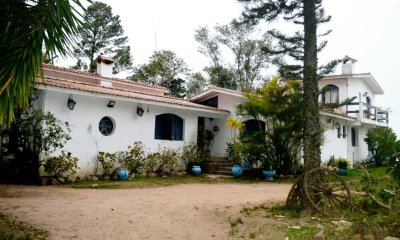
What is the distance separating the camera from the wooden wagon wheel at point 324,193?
258 inches

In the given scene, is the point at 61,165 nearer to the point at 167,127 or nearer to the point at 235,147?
the point at 167,127

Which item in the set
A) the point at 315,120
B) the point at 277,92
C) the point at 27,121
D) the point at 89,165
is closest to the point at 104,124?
the point at 89,165

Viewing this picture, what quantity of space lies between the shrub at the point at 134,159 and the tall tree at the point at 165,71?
19814mm

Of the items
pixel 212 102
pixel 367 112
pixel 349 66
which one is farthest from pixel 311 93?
pixel 349 66

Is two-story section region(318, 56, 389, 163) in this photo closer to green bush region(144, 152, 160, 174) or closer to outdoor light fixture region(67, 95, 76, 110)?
green bush region(144, 152, 160, 174)

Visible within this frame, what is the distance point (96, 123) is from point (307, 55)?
832 cm

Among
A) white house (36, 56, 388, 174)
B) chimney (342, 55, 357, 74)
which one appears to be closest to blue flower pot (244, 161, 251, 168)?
white house (36, 56, 388, 174)

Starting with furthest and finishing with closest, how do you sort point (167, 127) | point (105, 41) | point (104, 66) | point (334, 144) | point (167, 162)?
point (105, 41), point (104, 66), point (334, 144), point (167, 127), point (167, 162)

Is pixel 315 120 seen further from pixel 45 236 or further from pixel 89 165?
pixel 89 165

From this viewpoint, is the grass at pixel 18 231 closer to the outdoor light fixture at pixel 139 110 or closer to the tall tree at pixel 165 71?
the outdoor light fixture at pixel 139 110

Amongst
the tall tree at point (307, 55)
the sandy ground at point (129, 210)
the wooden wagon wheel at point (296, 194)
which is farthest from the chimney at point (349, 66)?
the wooden wagon wheel at point (296, 194)

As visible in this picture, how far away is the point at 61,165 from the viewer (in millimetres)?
10711

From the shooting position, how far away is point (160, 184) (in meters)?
11.5

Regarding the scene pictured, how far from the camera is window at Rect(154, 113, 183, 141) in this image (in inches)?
597
